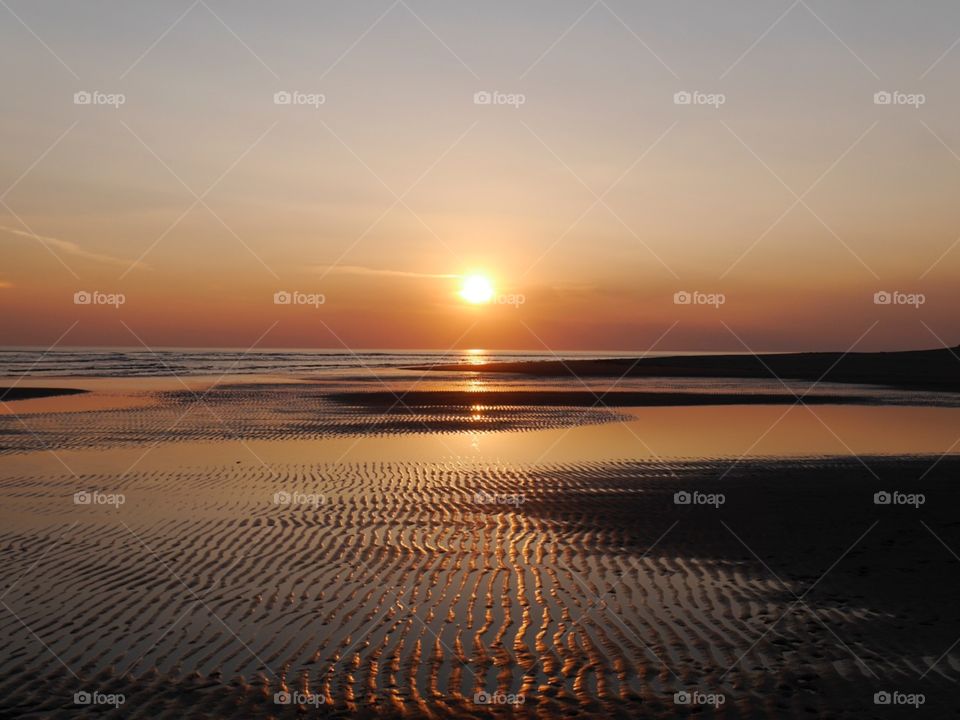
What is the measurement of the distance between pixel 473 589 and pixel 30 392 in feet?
140

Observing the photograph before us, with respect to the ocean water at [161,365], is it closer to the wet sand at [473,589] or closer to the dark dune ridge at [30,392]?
the dark dune ridge at [30,392]

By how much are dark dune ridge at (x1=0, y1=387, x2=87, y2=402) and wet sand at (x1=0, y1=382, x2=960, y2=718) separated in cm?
2452

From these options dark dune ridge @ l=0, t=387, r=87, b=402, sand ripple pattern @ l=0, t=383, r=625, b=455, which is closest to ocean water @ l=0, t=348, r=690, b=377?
dark dune ridge @ l=0, t=387, r=87, b=402

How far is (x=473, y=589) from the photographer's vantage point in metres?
10.3

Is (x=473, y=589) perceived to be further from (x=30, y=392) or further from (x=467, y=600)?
(x=30, y=392)

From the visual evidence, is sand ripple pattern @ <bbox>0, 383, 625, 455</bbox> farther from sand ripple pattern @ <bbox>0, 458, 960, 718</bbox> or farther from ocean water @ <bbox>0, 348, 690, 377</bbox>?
ocean water @ <bbox>0, 348, 690, 377</bbox>

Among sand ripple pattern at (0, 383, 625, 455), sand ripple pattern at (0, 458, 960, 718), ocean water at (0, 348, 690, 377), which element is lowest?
sand ripple pattern at (0, 458, 960, 718)

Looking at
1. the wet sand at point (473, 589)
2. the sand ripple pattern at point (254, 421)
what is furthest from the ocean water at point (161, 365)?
the wet sand at point (473, 589)

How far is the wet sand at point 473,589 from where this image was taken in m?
7.36

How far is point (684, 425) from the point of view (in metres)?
29.4

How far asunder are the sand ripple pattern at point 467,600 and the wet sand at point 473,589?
42 millimetres

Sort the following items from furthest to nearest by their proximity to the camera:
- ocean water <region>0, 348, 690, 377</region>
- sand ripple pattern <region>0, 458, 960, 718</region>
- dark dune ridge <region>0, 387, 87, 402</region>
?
ocean water <region>0, 348, 690, 377</region> → dark dune ridge <region>0, 387, 87, 402</region> → sand ripple pattern <region>0, 458, 960, 718</region>

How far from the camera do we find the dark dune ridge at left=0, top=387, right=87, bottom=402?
40562 millimetres

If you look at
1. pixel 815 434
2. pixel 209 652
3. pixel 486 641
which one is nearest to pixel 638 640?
pixel 486 641
